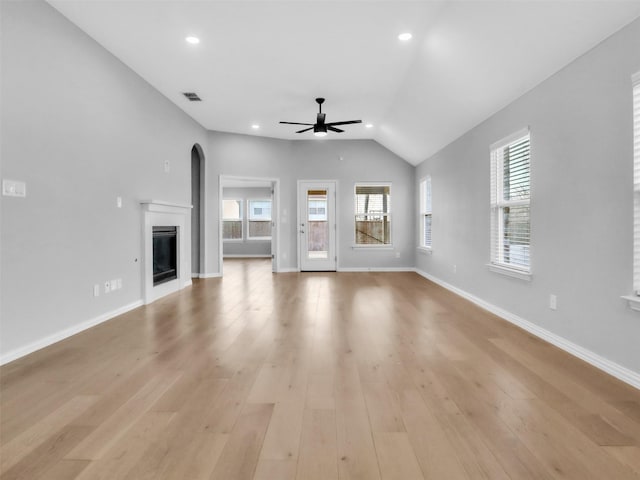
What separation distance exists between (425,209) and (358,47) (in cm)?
406

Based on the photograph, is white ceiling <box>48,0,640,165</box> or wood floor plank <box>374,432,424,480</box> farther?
white ceiling <box>48,0,640,165</box>

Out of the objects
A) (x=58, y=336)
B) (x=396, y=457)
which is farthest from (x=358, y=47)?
(x=58, y=336)

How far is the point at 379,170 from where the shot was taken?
7.97 m

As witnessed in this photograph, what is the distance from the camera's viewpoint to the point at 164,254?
539cm

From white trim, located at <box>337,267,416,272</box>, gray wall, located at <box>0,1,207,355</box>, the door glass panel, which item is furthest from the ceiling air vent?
white trim, located at <box>337,267,416,272</box>

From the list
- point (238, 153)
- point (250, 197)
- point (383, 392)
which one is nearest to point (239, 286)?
point (238, 153)

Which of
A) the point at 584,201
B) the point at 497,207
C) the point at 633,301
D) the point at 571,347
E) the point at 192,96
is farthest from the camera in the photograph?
the point at 192,96

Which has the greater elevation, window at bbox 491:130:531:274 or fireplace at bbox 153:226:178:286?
window at bbox 491:130:531:274

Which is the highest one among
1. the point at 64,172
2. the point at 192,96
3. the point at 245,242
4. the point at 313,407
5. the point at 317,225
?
the point at 192,96

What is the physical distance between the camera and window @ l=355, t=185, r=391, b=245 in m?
8.02

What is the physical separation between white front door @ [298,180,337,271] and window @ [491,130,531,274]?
4.16 m

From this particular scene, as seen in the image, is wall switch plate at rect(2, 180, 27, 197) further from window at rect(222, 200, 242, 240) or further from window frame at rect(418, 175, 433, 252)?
window at rect(222, 200, 242, 240)

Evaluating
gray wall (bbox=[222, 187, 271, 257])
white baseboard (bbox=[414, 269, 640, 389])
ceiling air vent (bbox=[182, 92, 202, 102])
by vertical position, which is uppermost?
ceiling air vent (bbox=[182, 92, 202, 102])

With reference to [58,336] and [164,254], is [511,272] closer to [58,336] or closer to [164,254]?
[58,336]
